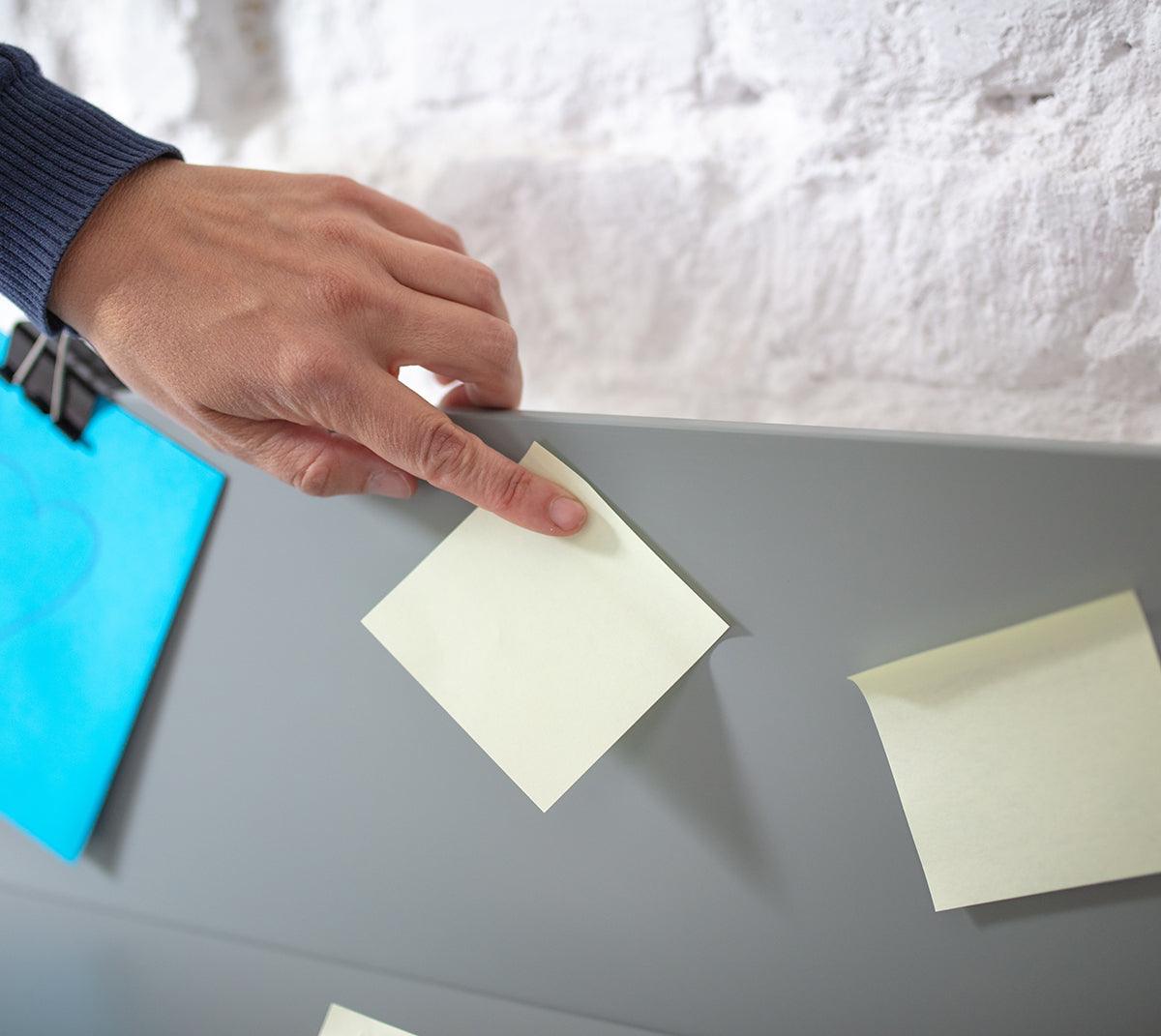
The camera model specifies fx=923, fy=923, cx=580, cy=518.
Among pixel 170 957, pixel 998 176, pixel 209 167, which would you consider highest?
pixel 998 176

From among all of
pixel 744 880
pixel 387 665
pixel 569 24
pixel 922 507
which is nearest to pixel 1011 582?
pixel 922 507

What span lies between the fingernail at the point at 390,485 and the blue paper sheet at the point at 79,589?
11 centimetres

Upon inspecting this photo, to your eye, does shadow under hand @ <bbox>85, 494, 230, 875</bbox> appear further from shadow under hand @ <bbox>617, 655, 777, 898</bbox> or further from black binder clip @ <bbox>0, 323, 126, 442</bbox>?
shadow under hand @ <bbox>617, 655, 777, 898</bbox>

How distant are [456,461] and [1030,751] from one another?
0.95ft

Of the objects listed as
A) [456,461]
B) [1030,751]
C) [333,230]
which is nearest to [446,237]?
[333,230]

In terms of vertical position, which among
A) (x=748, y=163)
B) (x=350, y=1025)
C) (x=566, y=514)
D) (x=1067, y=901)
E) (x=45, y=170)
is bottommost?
(x=350, y=1025)

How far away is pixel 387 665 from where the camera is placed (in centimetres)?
49

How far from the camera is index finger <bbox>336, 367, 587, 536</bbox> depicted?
0.45 meters

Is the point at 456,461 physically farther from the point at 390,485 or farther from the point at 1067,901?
the point at 1067,901

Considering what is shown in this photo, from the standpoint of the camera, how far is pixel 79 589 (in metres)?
0.55

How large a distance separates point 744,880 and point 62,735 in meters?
0.40

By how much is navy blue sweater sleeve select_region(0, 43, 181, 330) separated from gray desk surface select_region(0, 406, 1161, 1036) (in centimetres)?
15


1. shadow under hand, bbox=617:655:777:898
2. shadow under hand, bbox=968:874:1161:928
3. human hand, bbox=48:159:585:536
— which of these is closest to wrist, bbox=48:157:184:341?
human hand, bbox=48:159:585:536

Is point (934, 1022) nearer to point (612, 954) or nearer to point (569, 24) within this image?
point (612, 954)
